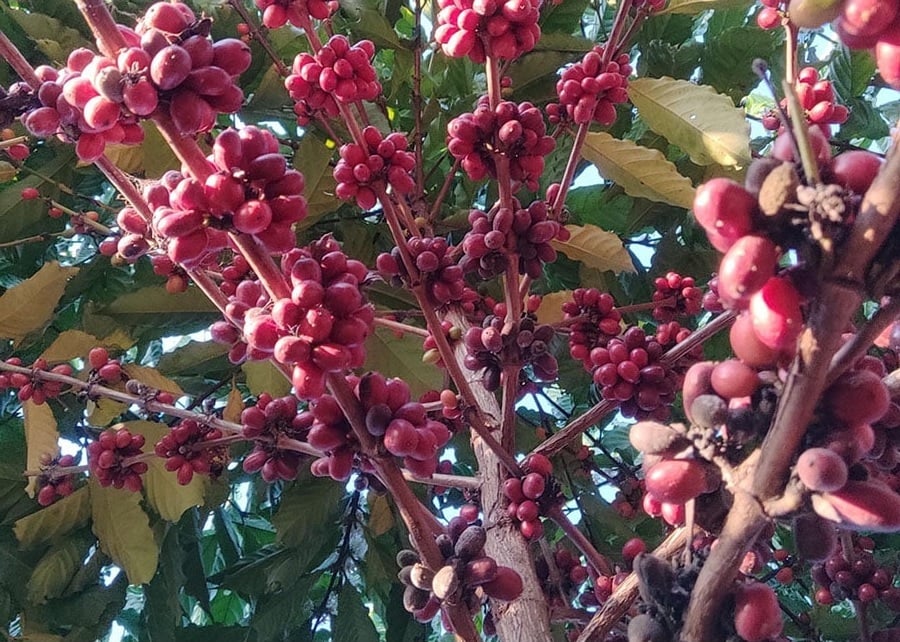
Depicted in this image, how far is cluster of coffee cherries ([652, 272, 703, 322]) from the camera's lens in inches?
64.6

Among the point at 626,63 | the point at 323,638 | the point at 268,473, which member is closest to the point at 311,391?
the point at 268,473

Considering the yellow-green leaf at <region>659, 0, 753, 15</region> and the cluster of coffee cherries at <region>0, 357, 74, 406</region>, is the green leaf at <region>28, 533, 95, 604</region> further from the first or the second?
the yellow-green leaf at <region>659, 0, 753, 15</region>

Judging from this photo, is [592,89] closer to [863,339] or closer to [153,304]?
[863,339]

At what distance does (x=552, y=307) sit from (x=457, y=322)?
0.81 ft

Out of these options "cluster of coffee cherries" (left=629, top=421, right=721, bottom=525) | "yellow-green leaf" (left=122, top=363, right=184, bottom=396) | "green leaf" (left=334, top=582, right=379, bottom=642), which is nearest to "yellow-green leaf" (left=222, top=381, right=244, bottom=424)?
"yellow-green leaf" (left=122, top=363, right=184, bottom=396)

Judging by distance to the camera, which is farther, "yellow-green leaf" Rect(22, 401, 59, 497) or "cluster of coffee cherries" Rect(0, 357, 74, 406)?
"yellow-green leaf" Rect(22, 401, 59, 497)

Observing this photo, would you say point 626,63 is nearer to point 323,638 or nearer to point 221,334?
point 221,334

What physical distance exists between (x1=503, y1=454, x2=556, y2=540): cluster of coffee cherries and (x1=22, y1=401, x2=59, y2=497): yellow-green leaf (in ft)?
3.26

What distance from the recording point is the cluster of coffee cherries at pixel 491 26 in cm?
122

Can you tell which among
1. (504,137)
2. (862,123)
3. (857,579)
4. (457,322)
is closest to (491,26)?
(504,137)

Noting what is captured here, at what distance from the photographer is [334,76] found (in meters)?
1.37

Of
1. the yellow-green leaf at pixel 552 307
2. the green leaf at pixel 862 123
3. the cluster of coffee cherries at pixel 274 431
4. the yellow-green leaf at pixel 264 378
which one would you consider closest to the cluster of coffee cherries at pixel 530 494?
the cluster of coffee cherries at pixel 274 431

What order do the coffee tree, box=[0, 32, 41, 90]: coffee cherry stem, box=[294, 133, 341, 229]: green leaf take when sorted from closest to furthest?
the coffee tree, box=[0, 32, 41, 90]: coffee cherry stem, box=[294, 133, 341, 229]: green leaf

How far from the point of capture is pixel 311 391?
34.2 inches
